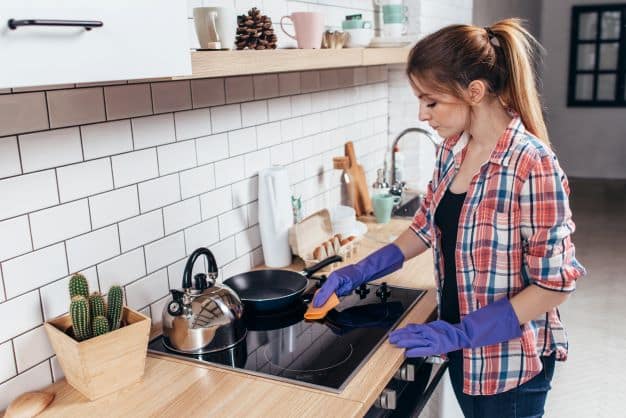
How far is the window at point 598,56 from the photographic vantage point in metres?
8.61

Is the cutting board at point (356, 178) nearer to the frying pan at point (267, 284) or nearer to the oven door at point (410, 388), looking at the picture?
the frying pan at point (267, 284)

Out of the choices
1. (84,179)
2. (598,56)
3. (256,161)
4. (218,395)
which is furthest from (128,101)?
(598,56)

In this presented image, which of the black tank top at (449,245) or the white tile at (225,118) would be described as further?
the white tile at (225,118)

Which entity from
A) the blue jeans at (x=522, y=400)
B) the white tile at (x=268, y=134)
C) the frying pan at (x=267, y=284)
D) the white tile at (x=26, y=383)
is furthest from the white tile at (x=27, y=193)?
the blue jeans at (x=522, y=400)

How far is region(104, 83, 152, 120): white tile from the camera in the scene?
63.4 inches

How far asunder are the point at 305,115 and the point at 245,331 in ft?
3.44

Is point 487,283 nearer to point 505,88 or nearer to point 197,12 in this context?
point 505,88

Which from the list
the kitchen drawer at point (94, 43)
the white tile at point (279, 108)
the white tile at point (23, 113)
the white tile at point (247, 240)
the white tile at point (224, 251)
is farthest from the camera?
the white tile at point (279, 108)

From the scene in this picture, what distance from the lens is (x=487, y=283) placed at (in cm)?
162

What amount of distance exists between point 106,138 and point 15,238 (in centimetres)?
34

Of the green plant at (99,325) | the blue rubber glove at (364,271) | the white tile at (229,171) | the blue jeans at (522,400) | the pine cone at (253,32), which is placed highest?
the pine cone at (253,32)

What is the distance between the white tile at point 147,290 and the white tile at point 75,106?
46cm

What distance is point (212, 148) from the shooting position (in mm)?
2023

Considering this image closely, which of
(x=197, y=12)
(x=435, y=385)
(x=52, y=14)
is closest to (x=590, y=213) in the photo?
(x=435, y=385)
